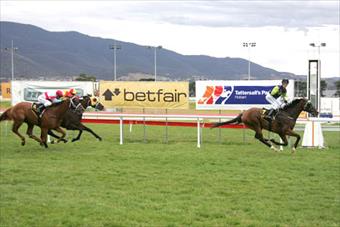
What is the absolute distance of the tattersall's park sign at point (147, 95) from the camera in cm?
1983

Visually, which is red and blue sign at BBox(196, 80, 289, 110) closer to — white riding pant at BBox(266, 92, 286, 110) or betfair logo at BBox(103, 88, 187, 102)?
betfair logo at BBox(103, 88, 187, 102)

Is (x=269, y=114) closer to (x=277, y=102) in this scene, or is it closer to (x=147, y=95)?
(x=277, y=102)

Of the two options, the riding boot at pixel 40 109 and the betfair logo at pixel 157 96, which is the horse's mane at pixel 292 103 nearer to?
the riding boot at pixel 40 109

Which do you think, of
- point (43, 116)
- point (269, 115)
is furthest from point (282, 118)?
point (43, 116)

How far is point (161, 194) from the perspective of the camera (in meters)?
9.51

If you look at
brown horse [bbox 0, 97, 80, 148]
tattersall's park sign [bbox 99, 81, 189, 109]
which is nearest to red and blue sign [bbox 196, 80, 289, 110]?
tattersall's park sign [bbox 99, 81, 189, 109]

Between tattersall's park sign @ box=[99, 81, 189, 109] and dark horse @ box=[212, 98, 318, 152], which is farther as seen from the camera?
tattersall's park sign @ box=[99, 81, 189, 109]

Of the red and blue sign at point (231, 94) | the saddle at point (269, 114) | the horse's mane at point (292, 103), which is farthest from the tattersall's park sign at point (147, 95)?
the horse's mane at point (292, 103)

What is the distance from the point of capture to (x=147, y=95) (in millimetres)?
19906

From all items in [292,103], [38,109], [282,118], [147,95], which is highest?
[147,95]

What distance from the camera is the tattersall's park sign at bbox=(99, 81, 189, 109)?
781 inches

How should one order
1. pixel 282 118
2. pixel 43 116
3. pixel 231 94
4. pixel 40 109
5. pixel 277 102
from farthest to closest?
pixel 231 94 < pixel 40 109 < pixel 43 116 < pixel 282 118 < pixel 277 102

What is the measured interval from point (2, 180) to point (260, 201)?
481 centimetres

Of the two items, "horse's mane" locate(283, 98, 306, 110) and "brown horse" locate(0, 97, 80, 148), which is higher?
"horse's mane" locate(283, 98, 306, 110)
